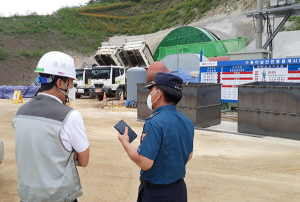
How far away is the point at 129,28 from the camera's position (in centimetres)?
5709

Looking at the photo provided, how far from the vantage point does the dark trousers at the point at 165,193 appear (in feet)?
7.66

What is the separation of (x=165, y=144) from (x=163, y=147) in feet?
0.10

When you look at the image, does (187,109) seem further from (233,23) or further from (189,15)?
(189,15)

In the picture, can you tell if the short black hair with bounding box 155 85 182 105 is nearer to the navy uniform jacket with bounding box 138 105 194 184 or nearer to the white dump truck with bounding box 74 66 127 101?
the navy uniform jacket with bounding box 138 105 194 184

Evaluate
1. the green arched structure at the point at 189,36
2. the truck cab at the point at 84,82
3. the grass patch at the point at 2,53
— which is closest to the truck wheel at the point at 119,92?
the truck cab at the point at 84,82

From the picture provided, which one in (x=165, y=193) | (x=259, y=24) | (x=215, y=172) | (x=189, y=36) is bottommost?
(x=215, y=172)

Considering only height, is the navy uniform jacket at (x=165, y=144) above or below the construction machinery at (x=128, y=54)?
below

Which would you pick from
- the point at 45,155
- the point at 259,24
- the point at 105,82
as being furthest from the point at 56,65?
the point at 259,24

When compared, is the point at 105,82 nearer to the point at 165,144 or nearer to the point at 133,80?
the point at 133,80

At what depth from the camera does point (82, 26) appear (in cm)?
5338

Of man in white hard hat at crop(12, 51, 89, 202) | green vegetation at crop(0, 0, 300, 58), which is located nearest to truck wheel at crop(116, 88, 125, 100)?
green vegetation at crop(0, 0, 300, 58)

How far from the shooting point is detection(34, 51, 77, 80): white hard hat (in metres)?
2.24

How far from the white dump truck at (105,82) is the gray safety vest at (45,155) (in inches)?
721

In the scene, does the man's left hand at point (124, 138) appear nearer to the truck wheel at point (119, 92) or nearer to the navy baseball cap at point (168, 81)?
the navy baseball cap at point (168, 81)
